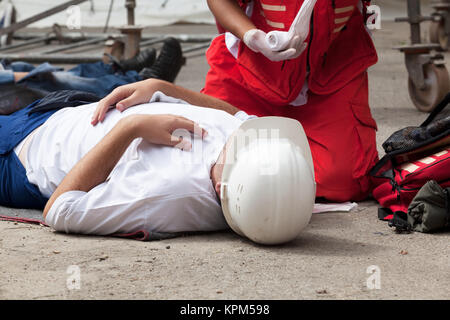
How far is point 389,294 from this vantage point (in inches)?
63.3

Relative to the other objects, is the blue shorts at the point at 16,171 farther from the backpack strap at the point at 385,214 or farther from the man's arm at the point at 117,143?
the backpack strap at the point at 385,214

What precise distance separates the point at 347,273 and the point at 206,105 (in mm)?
858

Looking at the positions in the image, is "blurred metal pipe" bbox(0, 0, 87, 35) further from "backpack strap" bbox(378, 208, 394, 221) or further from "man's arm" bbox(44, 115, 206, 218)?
"backpack strap" bbox(378, 208, 394, 221)

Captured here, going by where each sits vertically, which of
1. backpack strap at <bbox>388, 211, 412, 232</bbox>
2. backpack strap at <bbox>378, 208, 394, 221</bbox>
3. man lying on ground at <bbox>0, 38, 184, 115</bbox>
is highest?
man lying on ground at <bbox>0, 38, 184, 115</bbox>

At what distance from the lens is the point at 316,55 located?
258cm

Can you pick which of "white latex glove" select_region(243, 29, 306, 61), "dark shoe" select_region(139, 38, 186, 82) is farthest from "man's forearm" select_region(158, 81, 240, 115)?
"dark shoe" select_region(139, 38, 186, 82)

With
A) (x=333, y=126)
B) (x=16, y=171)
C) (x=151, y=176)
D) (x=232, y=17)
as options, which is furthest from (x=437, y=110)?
(x=16, y=171)

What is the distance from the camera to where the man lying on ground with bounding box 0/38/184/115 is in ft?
9.94

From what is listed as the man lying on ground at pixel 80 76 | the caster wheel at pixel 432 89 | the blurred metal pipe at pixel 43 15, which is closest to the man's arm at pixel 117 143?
the man lying on ground at pixel 80 76

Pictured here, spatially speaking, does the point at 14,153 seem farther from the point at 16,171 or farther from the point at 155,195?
the point at 155,195

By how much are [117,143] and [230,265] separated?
0.47 m

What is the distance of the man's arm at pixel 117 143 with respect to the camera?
2014mm

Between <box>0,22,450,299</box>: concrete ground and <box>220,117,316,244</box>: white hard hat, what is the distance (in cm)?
7

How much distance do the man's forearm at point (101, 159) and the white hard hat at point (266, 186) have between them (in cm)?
28
